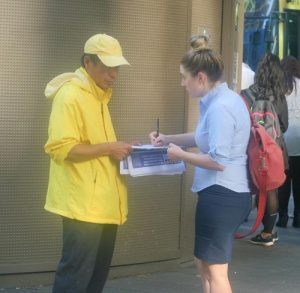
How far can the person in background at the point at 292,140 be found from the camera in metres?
8.15

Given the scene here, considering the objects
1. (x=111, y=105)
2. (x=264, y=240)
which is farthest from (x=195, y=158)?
(x=264, y=240)

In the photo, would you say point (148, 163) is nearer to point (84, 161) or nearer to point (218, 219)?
point (84, 161)

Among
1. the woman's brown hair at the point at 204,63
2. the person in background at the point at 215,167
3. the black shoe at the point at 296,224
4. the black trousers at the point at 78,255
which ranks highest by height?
the woman's brown hair at the point at 204,63

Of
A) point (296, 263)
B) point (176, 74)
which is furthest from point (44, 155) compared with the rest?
point (296, 263)

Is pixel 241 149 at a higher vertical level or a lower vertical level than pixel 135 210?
higher

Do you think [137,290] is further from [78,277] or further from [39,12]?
[39,12]

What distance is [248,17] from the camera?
11734 millimetres

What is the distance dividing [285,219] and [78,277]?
15.3 ft

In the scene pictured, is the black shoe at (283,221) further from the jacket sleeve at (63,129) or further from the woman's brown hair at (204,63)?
the jacket sleeve at (63,129)

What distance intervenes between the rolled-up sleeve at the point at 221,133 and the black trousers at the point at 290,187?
171 inches

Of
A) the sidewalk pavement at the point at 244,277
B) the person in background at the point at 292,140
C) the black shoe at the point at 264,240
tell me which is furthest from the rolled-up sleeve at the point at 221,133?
the person in background at the point at 292,140

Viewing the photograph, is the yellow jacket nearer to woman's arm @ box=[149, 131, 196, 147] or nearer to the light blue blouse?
woman's arm @ box=[149, 131, 196, 147]

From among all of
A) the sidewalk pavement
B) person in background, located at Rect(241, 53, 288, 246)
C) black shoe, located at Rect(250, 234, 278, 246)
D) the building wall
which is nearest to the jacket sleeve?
the building wall

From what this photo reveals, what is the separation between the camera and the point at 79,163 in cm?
423
